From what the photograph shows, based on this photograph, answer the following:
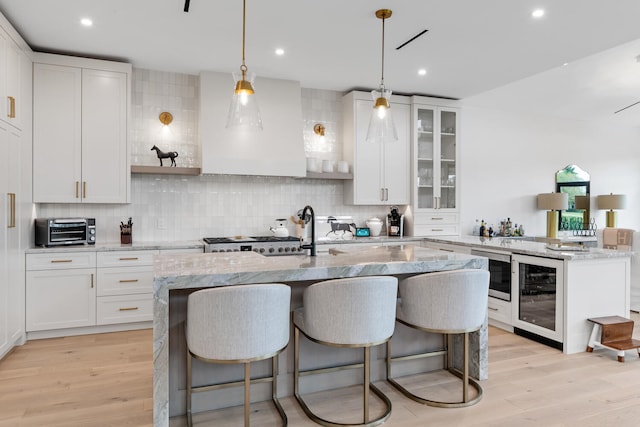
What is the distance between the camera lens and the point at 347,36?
375 centimetres

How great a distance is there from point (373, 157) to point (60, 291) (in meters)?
3.68

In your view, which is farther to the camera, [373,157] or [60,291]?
[373,157]

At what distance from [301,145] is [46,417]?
3.44m

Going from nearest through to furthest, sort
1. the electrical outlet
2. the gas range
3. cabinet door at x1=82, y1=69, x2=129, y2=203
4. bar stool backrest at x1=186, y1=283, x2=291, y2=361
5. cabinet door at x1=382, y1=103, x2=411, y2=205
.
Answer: bar stool backrest at x1=186, y1=283, x2=291, y2=361, cabinet door at x1=82, y1=69, x2=129, y2=203, the gas range, the electrical outlet, cabinet door at x1=382, y1=103, x2=411, y2=205

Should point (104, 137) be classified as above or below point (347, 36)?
below

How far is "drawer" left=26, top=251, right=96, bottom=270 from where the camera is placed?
3.90m

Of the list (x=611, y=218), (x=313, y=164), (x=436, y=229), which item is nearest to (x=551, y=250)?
(x=436, y=229)

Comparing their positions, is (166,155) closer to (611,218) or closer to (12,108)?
(12,108)

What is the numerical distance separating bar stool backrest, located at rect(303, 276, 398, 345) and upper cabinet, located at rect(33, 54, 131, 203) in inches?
115

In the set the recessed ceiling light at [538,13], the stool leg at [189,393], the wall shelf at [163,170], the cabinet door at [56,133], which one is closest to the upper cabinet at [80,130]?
the cabinet door at [56,133]

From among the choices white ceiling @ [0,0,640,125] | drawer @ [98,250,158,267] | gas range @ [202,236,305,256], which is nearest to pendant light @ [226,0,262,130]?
white ceiling @ [0,0,640,125]

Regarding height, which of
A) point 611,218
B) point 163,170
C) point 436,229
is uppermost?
point 163,170

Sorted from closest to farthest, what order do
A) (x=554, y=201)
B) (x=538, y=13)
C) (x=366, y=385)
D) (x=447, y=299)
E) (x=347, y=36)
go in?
(x=366, y=385)
(x=447, y=299)
(x=538, y=13)
(x=347, y=36)
(x=554, y=201)

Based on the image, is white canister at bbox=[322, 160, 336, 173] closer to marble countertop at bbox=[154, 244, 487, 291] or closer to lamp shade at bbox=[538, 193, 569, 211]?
marble countertop at bbox=[154, 244, 487, 291]
